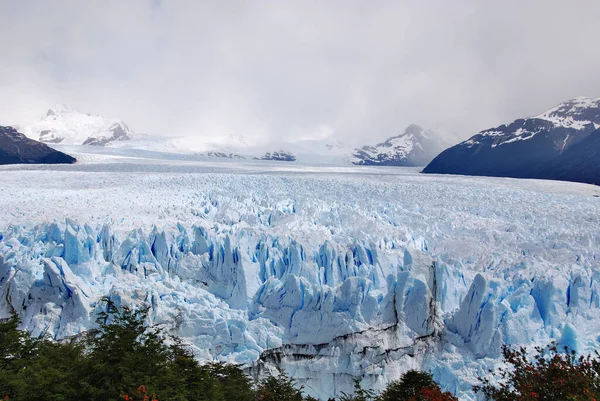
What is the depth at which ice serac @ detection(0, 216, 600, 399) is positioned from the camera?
9719mm

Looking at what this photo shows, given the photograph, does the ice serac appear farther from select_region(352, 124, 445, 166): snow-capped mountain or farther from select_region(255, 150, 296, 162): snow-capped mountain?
select_region(352, 124, 445, 166): snow-capped mountain

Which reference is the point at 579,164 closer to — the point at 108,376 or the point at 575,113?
the point at 575,113

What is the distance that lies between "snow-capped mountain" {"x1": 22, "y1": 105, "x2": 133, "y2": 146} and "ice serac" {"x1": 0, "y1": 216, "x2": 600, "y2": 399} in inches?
4307

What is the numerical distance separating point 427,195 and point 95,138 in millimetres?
109437

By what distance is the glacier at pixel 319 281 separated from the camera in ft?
32.1

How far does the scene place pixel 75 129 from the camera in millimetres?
126625

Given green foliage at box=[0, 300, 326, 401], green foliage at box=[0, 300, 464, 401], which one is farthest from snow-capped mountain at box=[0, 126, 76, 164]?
green foliage at box=[0, 300, 464, 401]

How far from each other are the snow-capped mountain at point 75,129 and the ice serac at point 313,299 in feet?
359

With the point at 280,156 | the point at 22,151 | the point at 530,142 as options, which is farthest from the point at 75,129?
the point at 530,142

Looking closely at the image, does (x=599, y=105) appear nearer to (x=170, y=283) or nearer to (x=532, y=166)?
(x=532, y=166)

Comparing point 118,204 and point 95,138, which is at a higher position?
point 95,138

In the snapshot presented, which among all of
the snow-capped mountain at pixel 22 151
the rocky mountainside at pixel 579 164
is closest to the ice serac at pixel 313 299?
the snow-capped mountain at pixel 22 151

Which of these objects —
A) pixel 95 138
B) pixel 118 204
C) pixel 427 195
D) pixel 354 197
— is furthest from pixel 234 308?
pixel 95 138

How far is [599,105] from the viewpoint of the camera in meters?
48.8
